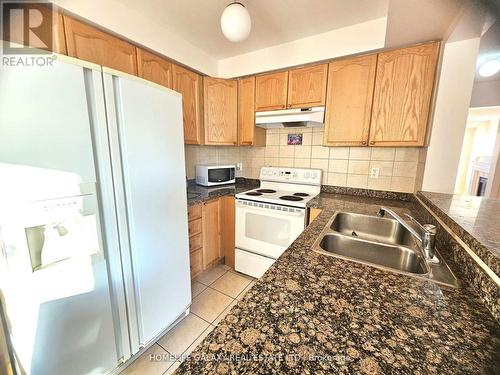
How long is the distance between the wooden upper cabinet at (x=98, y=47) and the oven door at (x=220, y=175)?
1210 mm

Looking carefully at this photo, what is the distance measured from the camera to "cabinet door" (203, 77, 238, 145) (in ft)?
7.63

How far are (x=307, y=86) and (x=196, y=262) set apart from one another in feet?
6.86

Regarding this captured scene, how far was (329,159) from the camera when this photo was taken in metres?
2.26

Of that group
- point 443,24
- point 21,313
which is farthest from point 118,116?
point 443,24

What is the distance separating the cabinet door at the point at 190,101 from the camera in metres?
2.02

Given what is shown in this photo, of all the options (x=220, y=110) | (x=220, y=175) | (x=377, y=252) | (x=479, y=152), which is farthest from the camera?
(x=479, y=152)

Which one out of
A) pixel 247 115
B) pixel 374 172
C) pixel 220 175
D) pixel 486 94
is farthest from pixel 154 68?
pixel 486 94

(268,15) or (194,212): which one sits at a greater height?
(268,15)

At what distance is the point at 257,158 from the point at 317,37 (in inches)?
55.7

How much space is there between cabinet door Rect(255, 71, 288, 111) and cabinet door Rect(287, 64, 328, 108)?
66 millimetres

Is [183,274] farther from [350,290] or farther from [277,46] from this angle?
[277,46]

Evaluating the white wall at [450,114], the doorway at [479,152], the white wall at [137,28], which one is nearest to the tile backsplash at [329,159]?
the white wall at [450,114]

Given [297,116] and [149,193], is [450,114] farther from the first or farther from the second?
[149,193]

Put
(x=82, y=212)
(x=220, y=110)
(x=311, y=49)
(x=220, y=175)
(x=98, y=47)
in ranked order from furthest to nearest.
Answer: (x=220, y=175)
(x=220, y=110)
(x=311, y=49)
(x=98, y=47)
(x=82, y=212)
